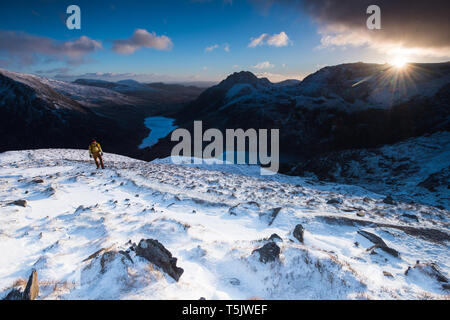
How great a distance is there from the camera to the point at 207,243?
4594mm

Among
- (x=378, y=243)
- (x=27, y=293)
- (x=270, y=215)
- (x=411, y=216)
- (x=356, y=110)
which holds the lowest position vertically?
(x=411, y=216)

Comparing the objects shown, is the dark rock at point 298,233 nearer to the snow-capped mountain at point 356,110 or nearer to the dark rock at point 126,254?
the dark rock at point 126,254

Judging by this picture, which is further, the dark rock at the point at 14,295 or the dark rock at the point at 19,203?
the dark rock at the point at 19,203

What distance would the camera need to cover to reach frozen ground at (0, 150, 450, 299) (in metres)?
3.21

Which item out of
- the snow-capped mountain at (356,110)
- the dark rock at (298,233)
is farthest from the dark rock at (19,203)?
the snow-capped mountain at (356,110)

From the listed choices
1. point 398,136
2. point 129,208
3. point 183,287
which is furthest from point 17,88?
point 398,136

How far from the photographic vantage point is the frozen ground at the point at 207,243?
10.5ft

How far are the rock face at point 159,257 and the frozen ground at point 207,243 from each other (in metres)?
0.11

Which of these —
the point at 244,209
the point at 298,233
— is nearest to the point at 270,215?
the point at 244,209

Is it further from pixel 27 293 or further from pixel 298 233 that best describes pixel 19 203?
pixel 298 233

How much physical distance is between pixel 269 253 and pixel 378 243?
3.59m

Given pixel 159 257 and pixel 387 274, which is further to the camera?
pixel 387 274

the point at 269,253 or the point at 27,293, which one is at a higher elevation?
the point at 27,293

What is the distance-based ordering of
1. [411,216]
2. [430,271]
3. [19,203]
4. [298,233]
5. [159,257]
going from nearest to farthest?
[159,257]
[430,271]
[298,233]
[19,203]
[411,216]
